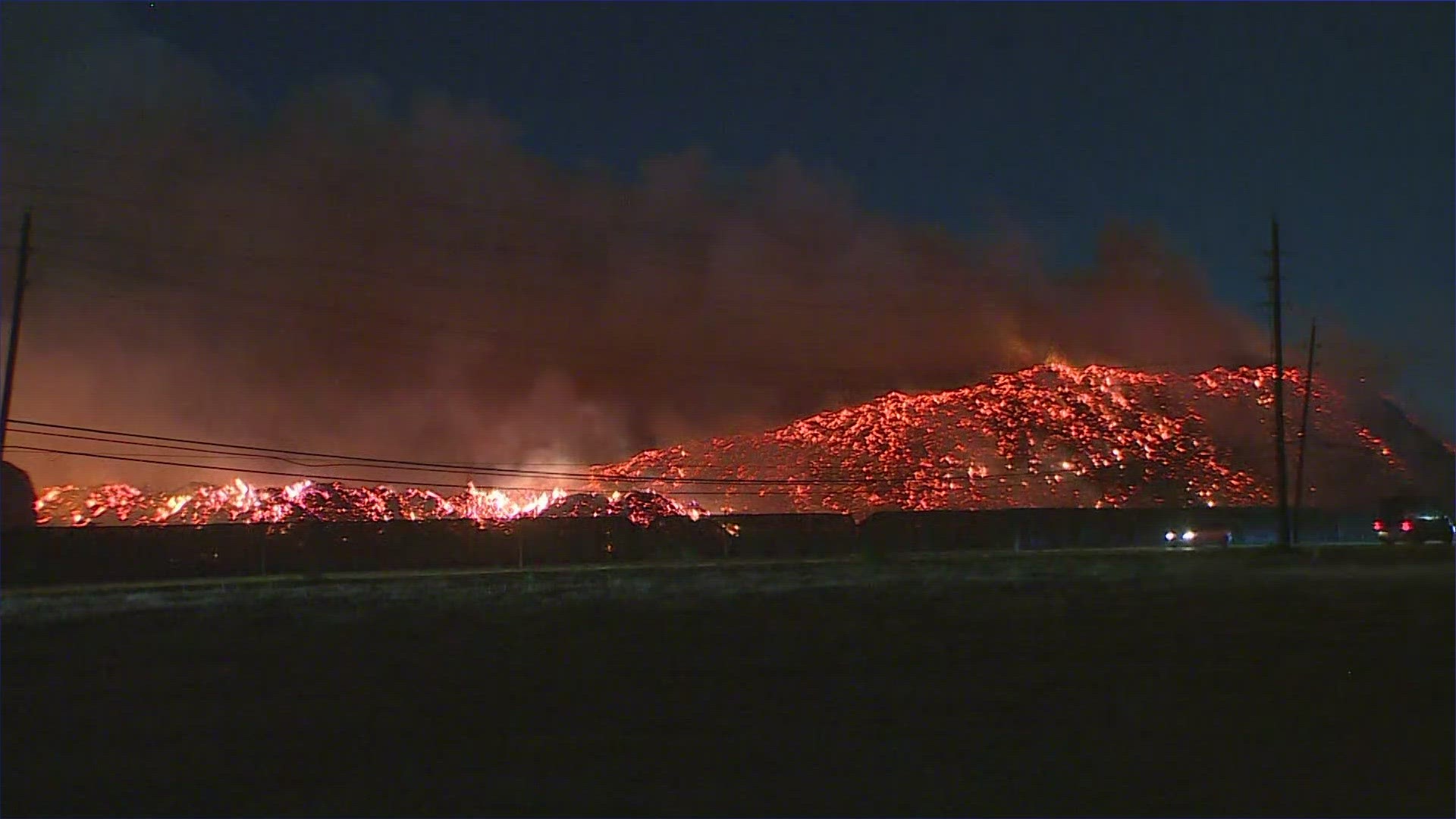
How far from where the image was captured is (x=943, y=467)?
94312mm

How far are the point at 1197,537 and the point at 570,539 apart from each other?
29.6 metres

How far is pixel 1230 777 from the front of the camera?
9.27m

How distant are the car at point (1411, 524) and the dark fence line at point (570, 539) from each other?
191cm

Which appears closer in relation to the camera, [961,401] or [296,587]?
[296,587]

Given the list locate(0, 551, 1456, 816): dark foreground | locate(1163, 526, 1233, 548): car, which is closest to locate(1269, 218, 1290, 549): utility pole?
locate(1163, 526, 1233, 548): car

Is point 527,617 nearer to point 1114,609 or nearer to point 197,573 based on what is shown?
point 1114,609

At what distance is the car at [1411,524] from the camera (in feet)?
167

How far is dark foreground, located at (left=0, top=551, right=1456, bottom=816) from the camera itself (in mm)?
9219

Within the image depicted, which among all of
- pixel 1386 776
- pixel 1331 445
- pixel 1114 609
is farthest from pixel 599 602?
pixel 1331 445

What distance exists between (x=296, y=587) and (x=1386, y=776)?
1204 inches

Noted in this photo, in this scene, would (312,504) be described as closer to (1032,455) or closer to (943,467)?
(943,467)

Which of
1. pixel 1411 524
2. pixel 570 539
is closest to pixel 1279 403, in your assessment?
pixel 1411 524

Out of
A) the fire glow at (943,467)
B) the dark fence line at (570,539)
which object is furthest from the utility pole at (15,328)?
the fire glow at (943,467)

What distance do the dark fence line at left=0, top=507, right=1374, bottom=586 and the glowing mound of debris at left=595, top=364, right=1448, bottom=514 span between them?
1707 centimetres
